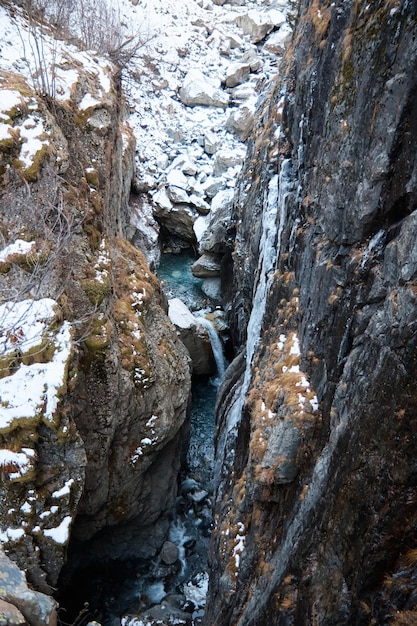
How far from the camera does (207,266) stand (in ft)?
54.5

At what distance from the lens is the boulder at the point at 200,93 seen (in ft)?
69.4

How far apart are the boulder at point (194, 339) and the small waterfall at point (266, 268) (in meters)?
4.31

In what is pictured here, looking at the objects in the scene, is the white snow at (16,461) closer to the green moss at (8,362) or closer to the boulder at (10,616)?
the green moss at (8,362)

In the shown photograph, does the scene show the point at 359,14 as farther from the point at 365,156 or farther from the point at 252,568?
the point at 252,568

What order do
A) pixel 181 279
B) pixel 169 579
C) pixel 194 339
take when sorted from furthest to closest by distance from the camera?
pixel 181 279 < pixel 194 339 < pixel 169 579

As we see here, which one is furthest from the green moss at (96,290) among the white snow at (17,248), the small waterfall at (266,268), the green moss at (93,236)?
the small waterfall at (266,268)

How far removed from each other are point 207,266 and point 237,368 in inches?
291

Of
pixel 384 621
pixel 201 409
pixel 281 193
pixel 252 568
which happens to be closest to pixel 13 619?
pixel 384 621

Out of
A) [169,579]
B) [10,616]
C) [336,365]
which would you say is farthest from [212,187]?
[10,616]

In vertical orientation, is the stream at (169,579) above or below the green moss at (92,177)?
below

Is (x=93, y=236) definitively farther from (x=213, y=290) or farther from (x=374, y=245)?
(x=213, y=290)

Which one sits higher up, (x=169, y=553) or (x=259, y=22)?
(x=259, y=22)

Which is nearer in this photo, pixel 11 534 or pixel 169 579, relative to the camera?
pixel 11 534

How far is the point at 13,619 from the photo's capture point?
266cm
